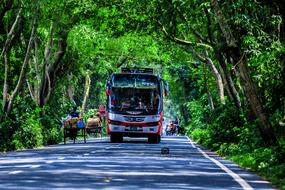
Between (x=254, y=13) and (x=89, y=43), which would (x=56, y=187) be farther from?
(x=89, y=43)

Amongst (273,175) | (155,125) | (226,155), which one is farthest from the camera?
(155,125)

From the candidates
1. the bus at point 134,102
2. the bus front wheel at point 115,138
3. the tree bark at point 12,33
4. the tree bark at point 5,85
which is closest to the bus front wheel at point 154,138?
the bus at point 134,102

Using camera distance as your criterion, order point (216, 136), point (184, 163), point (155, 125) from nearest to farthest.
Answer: point (184, 163), point (216, 136), point (155, 125)

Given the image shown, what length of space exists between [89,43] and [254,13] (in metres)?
21.6

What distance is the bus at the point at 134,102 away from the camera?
136 ft

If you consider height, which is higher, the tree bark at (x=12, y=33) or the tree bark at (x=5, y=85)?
the tree bark at (x=12, y=33)

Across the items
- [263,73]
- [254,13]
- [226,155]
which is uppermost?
[254,13]

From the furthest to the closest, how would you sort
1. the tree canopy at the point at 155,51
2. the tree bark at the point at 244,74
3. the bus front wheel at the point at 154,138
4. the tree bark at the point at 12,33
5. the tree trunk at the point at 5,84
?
the bus front wheel at the point at 154,138 → the tree trunk at the point at 5,84 → the tree bark at the point at 12,33 → the tree canopy at the point at 155,51 → the tree bark at the point at 244,74

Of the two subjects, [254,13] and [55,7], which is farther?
[55,7]

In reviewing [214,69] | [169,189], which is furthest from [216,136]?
[169,189]

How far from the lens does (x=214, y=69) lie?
4566 centimetres

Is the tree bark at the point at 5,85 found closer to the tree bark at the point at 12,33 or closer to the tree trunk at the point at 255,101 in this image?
the tree bark at the point at 12,33

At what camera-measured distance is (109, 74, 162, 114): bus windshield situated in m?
41.4

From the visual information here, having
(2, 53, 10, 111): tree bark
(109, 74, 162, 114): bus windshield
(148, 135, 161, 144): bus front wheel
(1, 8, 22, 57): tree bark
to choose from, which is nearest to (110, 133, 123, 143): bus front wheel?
(148, 135, 161, 144): bus front wheel
